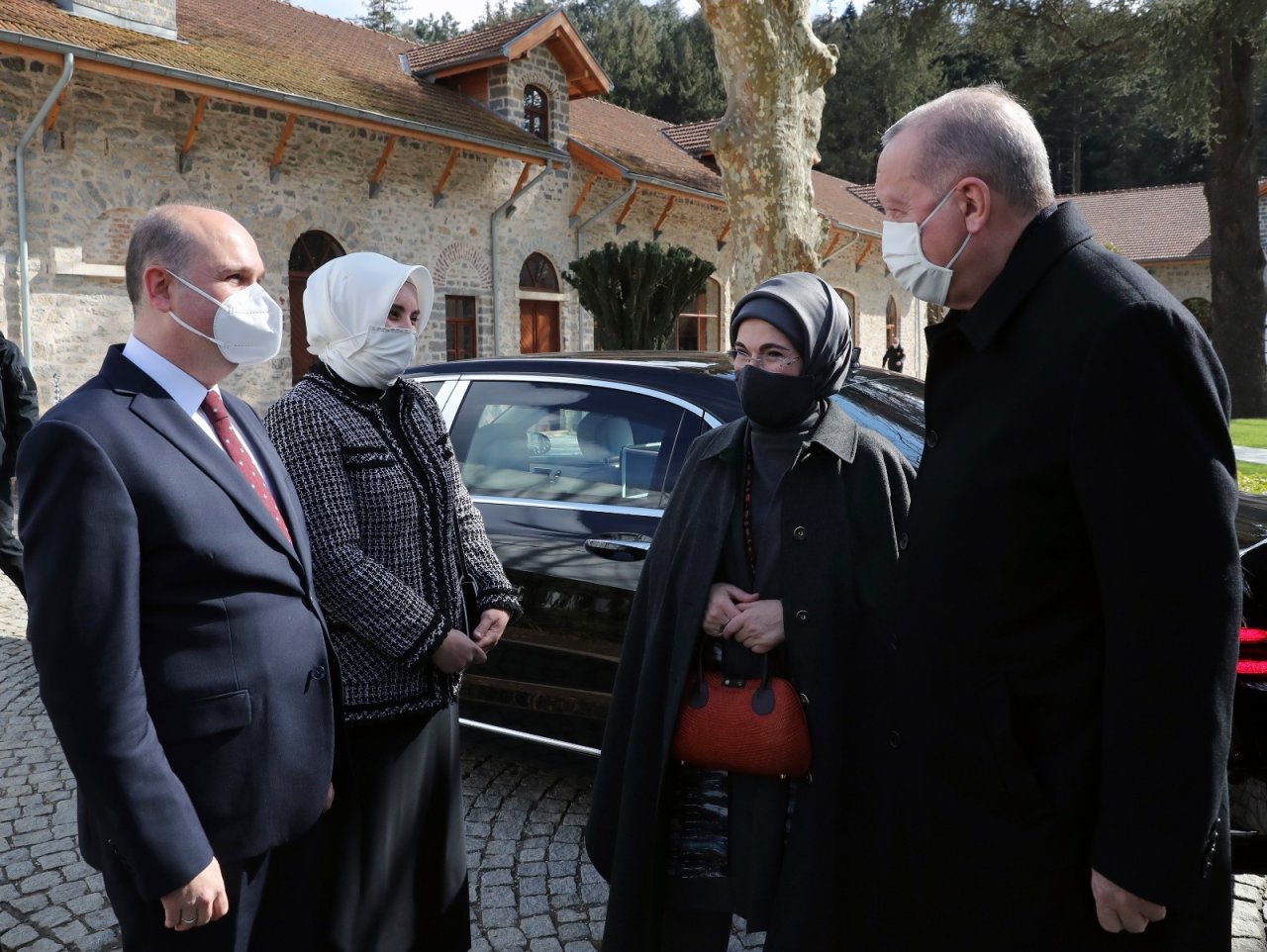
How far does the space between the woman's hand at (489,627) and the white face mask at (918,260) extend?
1497 millimetres

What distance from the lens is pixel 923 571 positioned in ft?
6.04

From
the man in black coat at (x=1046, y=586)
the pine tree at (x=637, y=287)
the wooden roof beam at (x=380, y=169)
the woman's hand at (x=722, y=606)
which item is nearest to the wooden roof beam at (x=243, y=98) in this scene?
the wooden roof beam at (x=380, y=169)

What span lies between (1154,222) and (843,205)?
53.7 feet

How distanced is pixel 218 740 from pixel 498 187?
739 inches

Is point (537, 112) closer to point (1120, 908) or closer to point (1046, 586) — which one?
point (1046, 586)

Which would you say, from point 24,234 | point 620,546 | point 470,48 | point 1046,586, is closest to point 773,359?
point 1046,586

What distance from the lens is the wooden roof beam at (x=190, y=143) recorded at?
48.8ft

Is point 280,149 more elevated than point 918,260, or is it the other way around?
point 280,149

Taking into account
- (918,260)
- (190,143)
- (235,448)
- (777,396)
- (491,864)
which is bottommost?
(491,864)

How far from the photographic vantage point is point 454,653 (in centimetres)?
272

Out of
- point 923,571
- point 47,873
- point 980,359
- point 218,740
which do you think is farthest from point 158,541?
point 47,873

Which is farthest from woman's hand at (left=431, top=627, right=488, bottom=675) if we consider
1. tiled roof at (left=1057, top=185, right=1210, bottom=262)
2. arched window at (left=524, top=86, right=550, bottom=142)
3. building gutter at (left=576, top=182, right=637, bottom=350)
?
tiled roof at (left=1057, top=185, right=1210, bottom=262)

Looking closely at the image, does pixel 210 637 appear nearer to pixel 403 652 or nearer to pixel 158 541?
pixel 158 541

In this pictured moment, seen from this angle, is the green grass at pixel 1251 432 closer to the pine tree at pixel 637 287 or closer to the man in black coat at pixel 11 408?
the pine tree at pixel 637 287
